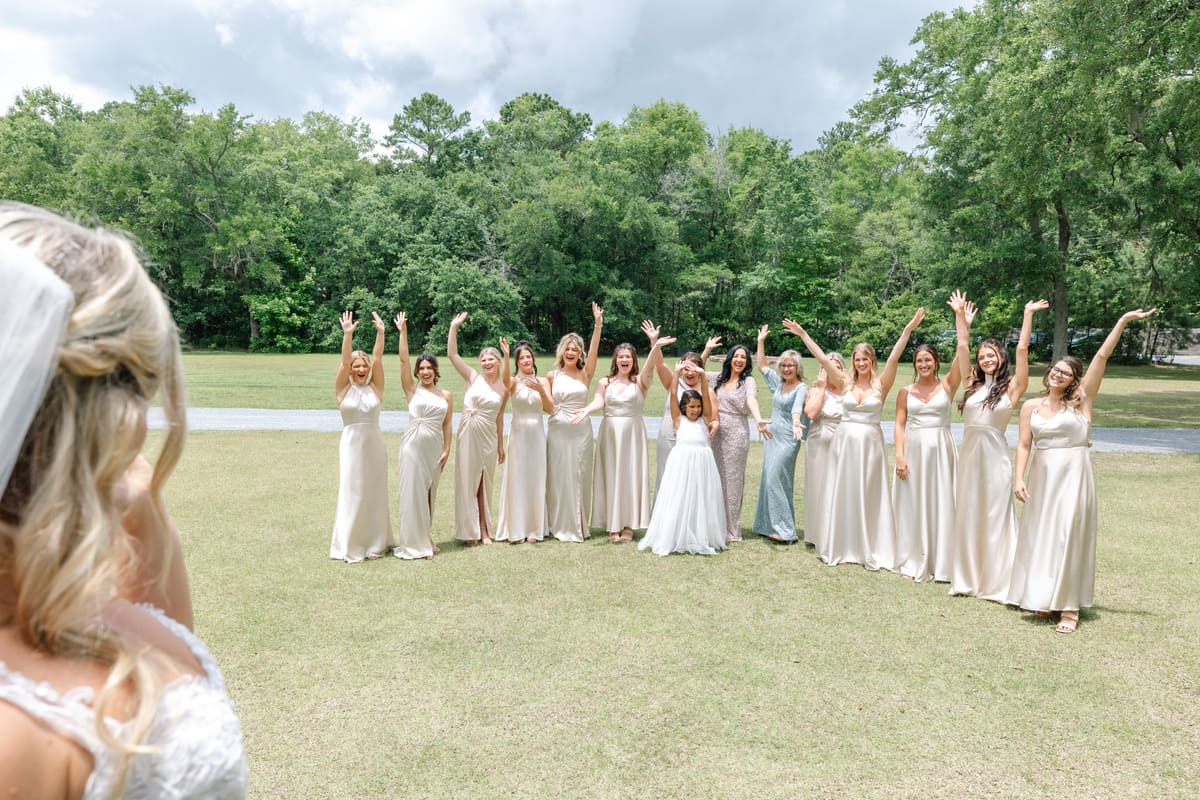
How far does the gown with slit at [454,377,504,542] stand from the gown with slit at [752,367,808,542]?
3.26m

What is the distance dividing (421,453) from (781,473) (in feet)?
13.7

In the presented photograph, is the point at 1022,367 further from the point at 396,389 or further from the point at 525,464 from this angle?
the point at 396,389

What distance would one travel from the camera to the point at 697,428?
381 inches

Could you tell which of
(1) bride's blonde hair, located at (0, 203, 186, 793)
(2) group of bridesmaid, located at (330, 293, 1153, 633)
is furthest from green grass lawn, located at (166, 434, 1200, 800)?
(1) bride's blonde hair, located at (0, 203, 186, 793)

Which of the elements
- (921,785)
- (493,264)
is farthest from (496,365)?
(493,264)

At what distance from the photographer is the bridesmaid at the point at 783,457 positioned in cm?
1002

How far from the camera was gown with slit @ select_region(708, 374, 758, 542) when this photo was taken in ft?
33.3

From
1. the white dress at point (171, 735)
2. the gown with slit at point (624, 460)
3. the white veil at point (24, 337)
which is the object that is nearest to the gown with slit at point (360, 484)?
the gown with slit at point (624, 460)

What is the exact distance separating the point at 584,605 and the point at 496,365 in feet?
11.5

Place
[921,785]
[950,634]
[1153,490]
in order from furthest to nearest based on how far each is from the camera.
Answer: [1153,490]
[950,634]
[921,785]

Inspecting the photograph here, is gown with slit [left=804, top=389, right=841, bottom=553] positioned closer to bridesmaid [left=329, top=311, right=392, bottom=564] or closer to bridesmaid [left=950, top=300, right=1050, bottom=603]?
bridesmaid [left=950, top=300, right=1050, bottom=603]

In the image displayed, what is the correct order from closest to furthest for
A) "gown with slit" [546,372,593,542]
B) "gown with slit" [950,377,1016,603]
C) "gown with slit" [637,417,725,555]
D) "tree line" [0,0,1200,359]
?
1. "gown with slit" [950,377,1016,603]
2. "gown with slit" [637,417,725,555]
3. "gown with slit" [546,372,593,542]
4. "tree line" [0,0,1200,359]

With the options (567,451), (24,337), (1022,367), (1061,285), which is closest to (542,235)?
(1061,285)

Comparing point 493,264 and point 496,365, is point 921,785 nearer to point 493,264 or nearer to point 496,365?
point 496,365
